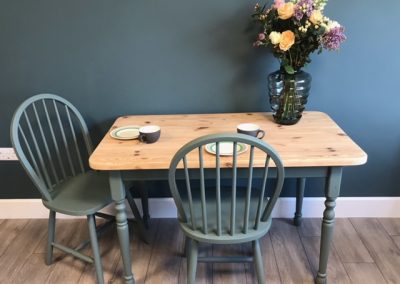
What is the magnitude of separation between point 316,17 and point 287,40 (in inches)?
6.2

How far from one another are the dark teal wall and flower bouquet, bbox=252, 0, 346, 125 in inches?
10.5

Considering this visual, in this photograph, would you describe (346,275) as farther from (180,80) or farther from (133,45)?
(133,45)

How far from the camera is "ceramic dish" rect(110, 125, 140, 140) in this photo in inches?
71.7

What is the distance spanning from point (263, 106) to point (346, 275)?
41.1 inches

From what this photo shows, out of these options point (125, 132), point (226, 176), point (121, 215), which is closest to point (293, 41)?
point (226, 176)

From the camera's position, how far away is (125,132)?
1.90m

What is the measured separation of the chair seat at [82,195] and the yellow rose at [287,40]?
1154 millimetres

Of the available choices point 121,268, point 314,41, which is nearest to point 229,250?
point 121,268

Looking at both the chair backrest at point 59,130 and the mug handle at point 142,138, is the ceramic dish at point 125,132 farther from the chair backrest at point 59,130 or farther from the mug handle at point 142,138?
the chair backrest at point 59,130

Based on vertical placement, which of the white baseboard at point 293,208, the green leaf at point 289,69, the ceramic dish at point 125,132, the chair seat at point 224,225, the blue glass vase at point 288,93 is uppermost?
the green leaf at point 289,69

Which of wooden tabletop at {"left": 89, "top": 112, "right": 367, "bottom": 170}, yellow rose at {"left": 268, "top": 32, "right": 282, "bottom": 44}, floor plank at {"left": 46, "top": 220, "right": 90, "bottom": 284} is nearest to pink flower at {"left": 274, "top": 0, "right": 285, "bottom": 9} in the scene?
yellow rose at {"left": 268, "top": 32, "right": 282, "bottom": 44}

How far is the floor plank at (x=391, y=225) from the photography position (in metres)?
2.29

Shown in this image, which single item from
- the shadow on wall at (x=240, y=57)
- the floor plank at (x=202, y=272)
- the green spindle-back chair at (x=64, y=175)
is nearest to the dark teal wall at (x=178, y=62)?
the shadow on wall at (x=240, y=57)

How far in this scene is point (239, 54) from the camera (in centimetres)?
211
